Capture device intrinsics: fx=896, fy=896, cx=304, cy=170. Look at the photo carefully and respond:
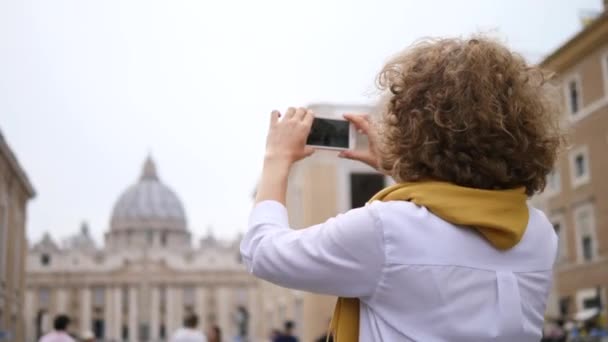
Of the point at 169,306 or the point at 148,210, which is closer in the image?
the point at 169,306

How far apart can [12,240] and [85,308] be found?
2017 inches

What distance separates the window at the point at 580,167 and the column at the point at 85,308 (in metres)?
67.5

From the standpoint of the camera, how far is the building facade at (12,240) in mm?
32562

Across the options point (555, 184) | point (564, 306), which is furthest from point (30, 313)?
point (555, 184)

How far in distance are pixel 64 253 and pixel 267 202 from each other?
3541 inches

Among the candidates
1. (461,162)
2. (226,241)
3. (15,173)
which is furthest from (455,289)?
(226,241)

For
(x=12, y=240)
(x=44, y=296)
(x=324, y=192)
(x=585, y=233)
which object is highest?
(x=324, y=192)

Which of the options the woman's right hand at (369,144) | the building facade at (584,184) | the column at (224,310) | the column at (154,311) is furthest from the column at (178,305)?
the woman's right hand at (369,144)

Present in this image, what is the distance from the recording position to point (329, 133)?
79.8 inches

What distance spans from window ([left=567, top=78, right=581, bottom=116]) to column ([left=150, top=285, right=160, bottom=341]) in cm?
6561

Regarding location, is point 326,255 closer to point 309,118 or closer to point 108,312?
point 309,118

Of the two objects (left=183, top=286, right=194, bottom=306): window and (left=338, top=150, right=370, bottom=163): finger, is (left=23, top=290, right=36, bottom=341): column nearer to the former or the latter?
(left=183, top=286, right=194, bottom=306): window

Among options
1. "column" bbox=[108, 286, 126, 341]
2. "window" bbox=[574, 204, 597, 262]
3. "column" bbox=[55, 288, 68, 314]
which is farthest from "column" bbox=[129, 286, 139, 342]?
"window" bbox=[574, 204, 597, 262]

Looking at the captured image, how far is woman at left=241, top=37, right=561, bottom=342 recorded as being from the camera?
1.69 metres
